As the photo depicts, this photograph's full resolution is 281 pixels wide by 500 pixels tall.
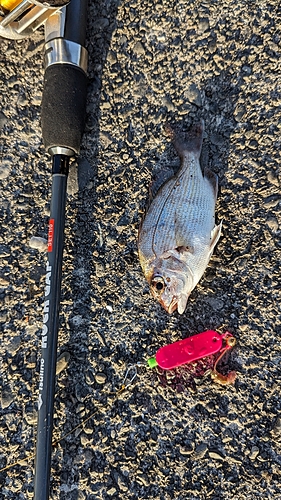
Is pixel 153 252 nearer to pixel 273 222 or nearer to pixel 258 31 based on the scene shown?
pixel 273 222

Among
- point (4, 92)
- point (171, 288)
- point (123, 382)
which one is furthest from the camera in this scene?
point (4, 92)

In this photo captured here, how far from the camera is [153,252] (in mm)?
2020

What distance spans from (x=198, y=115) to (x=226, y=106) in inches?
5.8

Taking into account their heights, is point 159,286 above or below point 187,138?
below

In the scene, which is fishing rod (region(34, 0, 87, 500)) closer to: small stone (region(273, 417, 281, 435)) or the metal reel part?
the metal reel part

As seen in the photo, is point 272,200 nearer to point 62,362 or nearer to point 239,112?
point 239,112

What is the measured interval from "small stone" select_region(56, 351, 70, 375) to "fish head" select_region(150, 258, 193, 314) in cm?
57


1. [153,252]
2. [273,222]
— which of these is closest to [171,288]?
[153,252]

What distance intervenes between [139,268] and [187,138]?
2.30 feet

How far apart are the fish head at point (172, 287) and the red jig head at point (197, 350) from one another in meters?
0.17

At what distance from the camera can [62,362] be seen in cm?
212

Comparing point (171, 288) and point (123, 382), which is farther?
point (123, 382)

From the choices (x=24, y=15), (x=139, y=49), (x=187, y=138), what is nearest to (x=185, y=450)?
(x=187, y=138)

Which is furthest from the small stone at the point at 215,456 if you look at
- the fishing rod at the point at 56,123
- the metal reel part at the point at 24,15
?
the metal reel part at the point at 24,15
